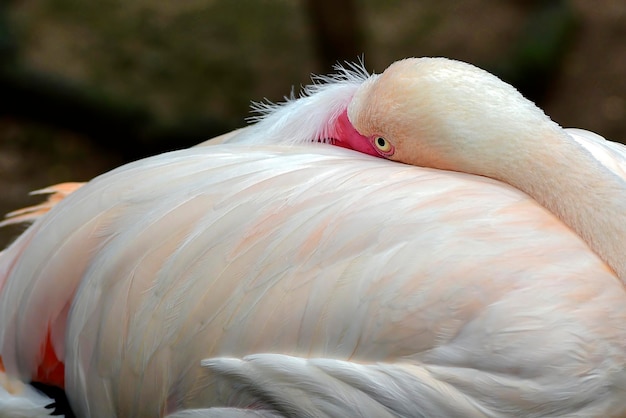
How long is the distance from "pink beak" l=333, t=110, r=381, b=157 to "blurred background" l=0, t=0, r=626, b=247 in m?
2.31

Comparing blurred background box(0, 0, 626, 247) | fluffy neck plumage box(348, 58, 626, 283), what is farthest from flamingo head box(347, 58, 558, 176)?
blurred background box(0, 0, 626, 247)

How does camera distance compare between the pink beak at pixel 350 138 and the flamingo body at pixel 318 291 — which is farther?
the pink beak at pixel 350 138

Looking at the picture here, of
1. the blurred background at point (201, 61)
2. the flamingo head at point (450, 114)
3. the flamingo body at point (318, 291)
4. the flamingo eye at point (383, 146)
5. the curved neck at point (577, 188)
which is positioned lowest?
the flamingo body at point (318, 291)

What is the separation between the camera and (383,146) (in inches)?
73.1

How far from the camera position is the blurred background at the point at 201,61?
4.40 metres

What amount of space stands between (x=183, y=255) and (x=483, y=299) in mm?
590

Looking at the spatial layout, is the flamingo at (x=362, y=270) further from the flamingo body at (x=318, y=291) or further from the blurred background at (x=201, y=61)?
the blurred background at (x=201, y=61)

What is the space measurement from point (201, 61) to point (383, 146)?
2.92 m

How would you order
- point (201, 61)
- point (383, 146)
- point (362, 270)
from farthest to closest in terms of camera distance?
1. point (201, 61)
2. point (383, 146)
3. point (362, 270)

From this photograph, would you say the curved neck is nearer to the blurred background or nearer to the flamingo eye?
the flamingo eye

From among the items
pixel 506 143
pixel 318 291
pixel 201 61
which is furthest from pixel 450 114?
pixel 201 61

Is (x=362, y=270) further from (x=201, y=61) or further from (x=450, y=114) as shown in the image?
(x=201, y=61)

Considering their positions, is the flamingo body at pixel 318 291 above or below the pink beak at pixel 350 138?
below

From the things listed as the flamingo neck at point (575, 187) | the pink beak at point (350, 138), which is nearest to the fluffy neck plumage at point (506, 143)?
the flamingo neck at point (575, 187)
